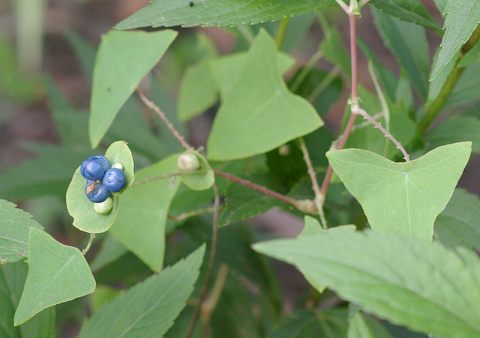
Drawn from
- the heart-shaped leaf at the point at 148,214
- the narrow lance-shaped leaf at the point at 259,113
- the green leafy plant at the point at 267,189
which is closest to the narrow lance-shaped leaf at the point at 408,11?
the green leafy plant at the point at 267,189

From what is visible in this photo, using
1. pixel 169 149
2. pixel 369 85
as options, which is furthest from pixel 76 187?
pixel 369 85

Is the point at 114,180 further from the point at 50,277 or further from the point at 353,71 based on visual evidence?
the point at 353,71

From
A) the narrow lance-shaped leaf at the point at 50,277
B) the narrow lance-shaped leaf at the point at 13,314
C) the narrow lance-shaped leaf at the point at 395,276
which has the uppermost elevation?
the narrow lance-shaped leaf at the point at 395,276

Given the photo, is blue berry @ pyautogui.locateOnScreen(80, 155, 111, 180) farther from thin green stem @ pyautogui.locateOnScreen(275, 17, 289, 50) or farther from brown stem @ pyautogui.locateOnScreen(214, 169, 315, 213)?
thin green stem @ pyautogui.locateOnScreen(275, 17, 289, 50)

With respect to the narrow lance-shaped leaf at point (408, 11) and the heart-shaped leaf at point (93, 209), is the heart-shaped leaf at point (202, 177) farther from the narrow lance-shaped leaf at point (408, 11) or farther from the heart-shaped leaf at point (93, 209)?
the narrow lance-shaped leaf at point (408, 11)

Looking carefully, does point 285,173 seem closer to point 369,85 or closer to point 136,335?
point 136,335
